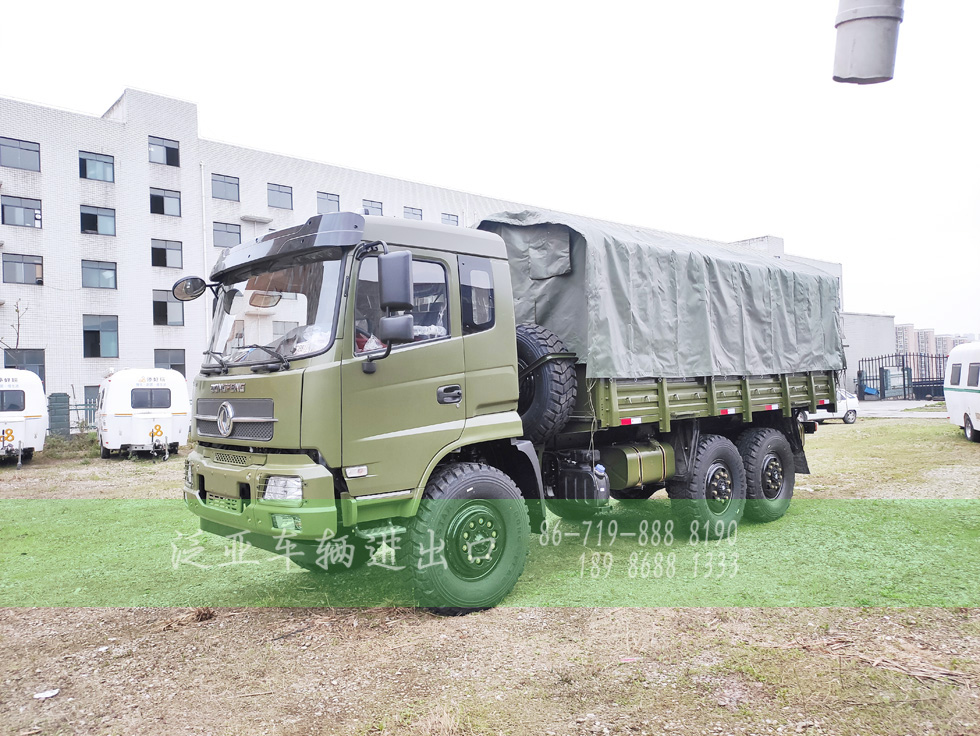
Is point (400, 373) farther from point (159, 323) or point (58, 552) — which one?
point (159, 323)

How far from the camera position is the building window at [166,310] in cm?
3391

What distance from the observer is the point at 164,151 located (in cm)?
3400

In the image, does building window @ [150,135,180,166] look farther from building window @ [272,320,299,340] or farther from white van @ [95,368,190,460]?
building window @ [272,320,299,340]

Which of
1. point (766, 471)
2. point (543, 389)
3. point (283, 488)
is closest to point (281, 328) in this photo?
point (283, 488)

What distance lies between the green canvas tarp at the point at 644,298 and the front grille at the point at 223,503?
329 cm

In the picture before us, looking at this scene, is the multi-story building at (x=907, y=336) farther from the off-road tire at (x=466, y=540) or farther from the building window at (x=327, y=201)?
the off-road tire at (x=466, y=540)

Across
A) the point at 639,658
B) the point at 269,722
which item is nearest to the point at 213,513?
the point at 269,722

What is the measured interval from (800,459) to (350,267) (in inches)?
285

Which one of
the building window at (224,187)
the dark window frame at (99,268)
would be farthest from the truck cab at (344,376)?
the building window at (224,187)

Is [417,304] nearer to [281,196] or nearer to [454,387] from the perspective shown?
[454,387]

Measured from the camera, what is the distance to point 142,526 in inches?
375

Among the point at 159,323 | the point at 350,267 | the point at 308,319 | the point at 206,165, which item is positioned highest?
the point at 206,165

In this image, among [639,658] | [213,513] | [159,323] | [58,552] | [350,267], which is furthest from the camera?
[159,323]

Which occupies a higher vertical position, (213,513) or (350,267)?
(350,267)
